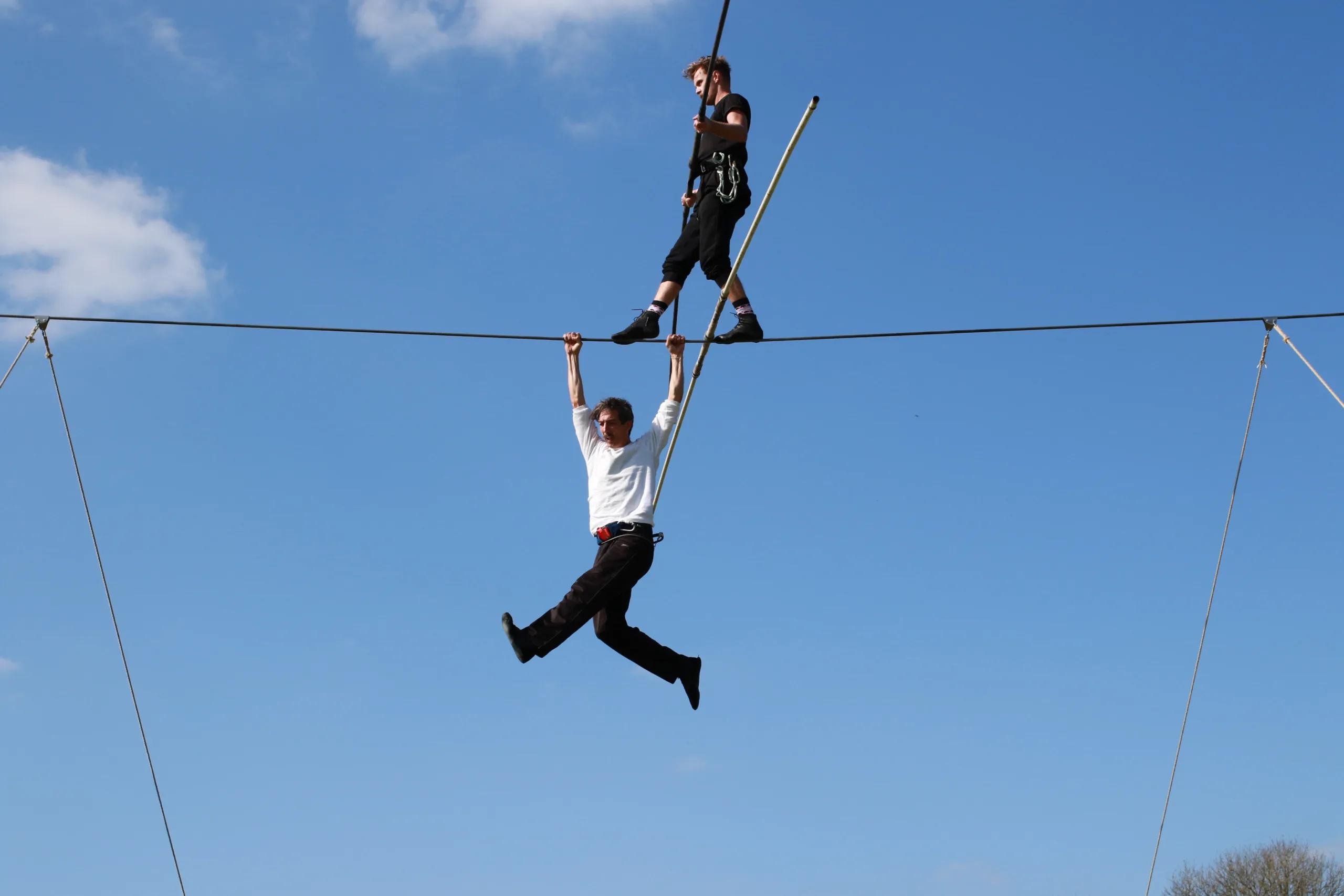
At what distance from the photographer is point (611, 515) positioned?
5777 mm

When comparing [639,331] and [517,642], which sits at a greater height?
[639,331]

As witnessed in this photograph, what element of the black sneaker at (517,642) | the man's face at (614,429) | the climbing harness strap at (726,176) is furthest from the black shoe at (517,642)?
the climbing harness strap at (726,176)

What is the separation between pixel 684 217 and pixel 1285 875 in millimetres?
28850

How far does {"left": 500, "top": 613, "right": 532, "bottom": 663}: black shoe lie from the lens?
5.69 m

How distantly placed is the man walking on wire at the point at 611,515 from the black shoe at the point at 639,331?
51 centimetres

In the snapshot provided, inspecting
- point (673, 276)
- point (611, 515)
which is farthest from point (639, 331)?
point (611, 515)

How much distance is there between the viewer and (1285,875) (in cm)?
2956

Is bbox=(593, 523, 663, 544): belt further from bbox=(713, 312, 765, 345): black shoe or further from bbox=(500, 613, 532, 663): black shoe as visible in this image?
bbox=(713, 312, 765, 345): black shoe

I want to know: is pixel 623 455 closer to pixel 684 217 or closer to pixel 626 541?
pixel 626 541

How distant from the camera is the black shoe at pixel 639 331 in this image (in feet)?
21.2

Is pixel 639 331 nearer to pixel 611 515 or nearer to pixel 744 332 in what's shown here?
pixel 744 332

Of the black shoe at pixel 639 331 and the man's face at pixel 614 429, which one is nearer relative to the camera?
the man's face at pixel 614 429

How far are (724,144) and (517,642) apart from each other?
8.57 feet

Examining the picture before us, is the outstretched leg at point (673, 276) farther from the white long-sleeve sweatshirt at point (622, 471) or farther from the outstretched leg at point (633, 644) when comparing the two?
the outstretched leg at point (633, 644)
